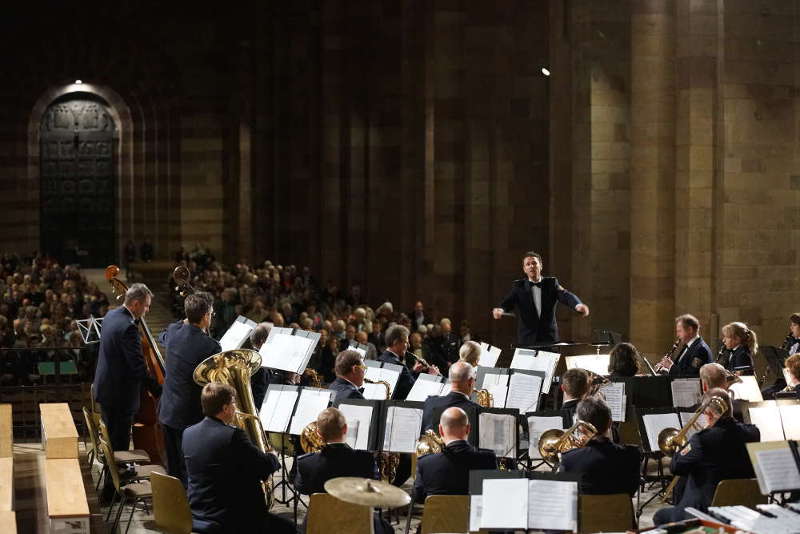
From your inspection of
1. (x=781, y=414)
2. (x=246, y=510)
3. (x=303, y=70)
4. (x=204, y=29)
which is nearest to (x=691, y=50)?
(x=781, y=414)

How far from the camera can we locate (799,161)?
18203mm

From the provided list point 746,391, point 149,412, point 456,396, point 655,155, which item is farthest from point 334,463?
point 655,155

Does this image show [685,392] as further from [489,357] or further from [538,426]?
[489,357]

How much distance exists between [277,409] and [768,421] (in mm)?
3858

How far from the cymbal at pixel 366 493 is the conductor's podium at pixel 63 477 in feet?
8.06

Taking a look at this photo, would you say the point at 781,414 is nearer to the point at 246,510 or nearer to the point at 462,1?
the point at 246,510

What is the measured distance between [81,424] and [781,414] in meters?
8.68

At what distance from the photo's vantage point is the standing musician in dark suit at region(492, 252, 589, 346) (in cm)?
1396

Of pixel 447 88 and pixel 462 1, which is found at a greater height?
pixel 462 1

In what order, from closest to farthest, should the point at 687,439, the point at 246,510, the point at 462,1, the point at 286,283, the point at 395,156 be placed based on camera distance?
the point at 246,510, the point at 687,439, the point at 462,1, the point at 286,283, the point at 395,156

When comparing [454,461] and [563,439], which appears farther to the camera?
[563,439]

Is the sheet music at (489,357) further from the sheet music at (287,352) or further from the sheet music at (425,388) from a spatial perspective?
the sheet music at (287,352)

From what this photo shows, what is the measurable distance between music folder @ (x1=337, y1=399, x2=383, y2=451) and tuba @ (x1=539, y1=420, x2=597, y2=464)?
50.0 inches

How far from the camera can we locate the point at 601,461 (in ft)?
28.2
